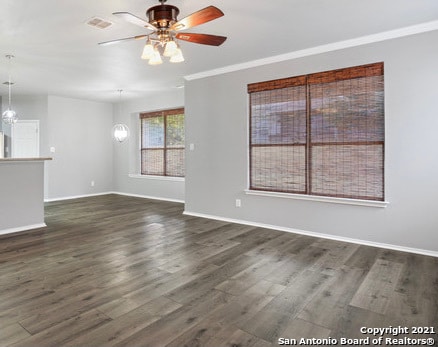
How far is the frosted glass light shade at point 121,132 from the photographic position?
24.7 ft

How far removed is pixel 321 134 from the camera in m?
4.17

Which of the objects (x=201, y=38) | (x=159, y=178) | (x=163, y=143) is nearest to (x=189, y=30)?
(x=201, y=38)

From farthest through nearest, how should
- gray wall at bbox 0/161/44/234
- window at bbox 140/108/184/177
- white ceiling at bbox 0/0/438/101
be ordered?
window at bbox 140/108/184/177 → gray wall at bbox 0/161/44/234 → white ceiling at bbox 0/0/438/101

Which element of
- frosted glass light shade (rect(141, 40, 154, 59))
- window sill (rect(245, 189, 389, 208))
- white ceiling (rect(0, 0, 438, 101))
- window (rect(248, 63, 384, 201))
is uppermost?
white ceiling (rect(0, 0, 438, 101))

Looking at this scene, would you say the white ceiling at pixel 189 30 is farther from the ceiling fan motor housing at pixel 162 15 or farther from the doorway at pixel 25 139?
the doorway at pixel 25 139

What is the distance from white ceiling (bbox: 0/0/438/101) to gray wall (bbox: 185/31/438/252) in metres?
0.29

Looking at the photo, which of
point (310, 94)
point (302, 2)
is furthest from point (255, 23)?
point (310, 94)

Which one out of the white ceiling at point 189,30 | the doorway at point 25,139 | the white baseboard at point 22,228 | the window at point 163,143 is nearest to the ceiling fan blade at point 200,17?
the white ceiling at point 189,30

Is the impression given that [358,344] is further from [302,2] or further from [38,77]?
[38,77]

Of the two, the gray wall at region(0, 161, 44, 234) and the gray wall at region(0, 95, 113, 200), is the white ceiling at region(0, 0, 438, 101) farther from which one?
the gray wall at region(0, 95, 113, 200)

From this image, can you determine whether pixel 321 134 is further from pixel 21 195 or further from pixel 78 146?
pixel 78 146

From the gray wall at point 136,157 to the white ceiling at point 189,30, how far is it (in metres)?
2.00

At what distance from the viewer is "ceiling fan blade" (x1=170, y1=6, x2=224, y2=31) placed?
2.29 m

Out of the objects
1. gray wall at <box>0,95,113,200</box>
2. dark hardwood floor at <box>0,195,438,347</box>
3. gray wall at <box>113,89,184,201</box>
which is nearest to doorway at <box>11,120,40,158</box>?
gray wall at <box>0,95,113,200</box>
